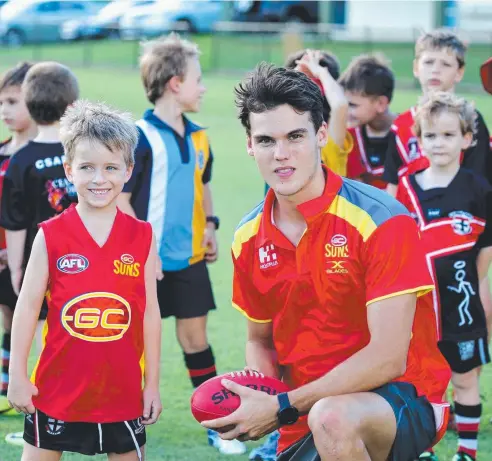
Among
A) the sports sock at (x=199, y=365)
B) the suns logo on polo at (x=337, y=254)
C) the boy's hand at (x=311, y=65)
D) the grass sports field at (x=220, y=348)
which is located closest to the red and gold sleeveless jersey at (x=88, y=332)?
the suns logo on polo at (x=337, y=254)

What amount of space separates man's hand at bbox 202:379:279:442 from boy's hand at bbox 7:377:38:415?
74 cm

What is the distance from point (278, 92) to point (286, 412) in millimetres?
1185

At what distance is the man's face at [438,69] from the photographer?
6.49 metres

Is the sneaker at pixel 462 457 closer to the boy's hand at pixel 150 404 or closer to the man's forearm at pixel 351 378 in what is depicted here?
the man's forearm at pixel 351 378

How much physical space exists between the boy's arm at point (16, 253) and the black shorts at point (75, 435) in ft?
4.62

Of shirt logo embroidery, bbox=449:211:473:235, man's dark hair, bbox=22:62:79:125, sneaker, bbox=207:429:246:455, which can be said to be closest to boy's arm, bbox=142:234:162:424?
sneaker, bbox=207:429:246:455

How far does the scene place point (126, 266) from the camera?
421cm

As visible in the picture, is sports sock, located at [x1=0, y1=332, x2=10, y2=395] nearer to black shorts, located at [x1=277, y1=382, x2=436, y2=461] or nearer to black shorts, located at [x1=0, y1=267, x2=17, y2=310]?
black shorts, located at [x1=0, y1=267, x2=17, y2=310]

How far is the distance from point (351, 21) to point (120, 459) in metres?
34.3

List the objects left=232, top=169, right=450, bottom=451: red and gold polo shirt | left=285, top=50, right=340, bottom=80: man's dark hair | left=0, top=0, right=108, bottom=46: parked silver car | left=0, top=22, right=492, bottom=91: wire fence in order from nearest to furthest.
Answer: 1. left=232, top=169, right=450, bottom=451: red and gold polo shirt
2. left=285, top=50, right=340, bottom=80: man's dark hair
3. left=0, top=22, right=492, bottom=91: wire fence
4. left=0, top=0, right=108, bottom=46: parked silver car

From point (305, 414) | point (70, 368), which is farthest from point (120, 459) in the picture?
point (305, 414)

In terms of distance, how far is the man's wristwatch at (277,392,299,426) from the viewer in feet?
12.6

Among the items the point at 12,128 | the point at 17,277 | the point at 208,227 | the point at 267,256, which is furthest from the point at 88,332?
the point at 12,128

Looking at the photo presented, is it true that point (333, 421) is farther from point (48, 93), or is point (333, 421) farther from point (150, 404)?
point (48, 93)
